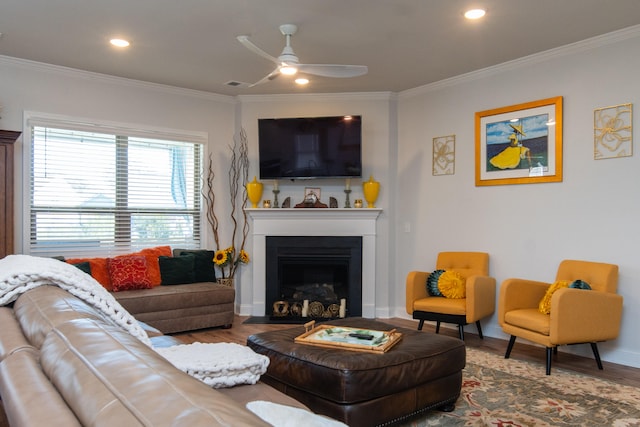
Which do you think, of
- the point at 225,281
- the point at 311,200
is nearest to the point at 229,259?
the point at 225,281

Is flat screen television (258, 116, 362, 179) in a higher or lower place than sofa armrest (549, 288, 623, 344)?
higher

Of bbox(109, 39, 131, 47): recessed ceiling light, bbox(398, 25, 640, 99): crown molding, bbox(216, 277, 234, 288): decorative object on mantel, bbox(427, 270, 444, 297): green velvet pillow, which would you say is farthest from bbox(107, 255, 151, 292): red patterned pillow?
bbox(398, 25, 640, 99): crown molding

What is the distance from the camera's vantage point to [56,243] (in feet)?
15.4

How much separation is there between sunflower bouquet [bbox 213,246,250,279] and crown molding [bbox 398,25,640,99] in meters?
2.65

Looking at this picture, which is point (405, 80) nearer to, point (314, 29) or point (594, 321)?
point (314, 29)

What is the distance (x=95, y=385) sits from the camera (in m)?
0.74

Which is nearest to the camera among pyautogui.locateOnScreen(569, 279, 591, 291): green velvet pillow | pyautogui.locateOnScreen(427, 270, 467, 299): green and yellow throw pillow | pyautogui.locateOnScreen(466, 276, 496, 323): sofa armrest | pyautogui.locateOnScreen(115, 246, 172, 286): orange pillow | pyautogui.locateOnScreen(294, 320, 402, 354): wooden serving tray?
pyautogui.locateOnScreen(294, 320, 402, 354): wooden serving tray

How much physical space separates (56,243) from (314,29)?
3222mm

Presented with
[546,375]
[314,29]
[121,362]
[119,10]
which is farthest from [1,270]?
[546,375]

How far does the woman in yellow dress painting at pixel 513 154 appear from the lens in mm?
4469

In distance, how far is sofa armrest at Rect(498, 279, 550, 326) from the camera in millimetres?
3811

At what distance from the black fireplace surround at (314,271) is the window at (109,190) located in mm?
1012

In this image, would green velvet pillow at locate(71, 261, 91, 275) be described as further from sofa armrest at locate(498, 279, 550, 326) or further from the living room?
sofa armrest at locate(498, 279, 550, 326)

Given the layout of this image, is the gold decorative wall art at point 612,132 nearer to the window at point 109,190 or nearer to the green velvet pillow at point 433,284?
the green velvet pillow at point 433,284
